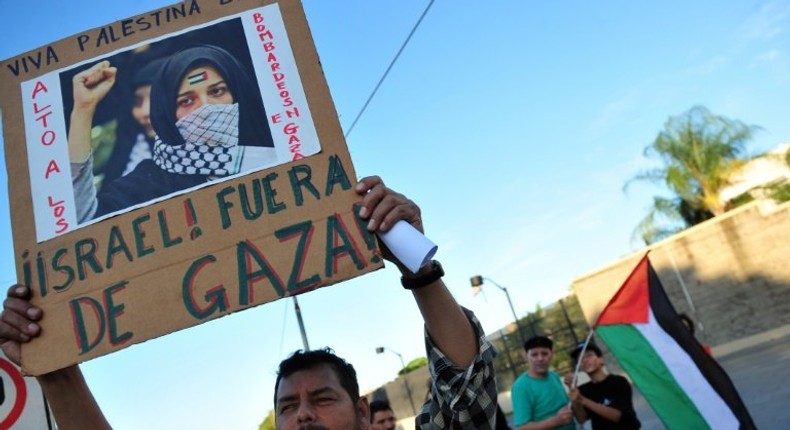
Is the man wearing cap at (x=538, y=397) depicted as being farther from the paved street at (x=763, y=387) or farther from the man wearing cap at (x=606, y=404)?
the paved street at (x=763, y=387)

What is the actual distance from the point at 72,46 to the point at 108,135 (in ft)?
1.16

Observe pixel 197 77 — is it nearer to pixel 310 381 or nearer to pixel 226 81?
pixel 226 81

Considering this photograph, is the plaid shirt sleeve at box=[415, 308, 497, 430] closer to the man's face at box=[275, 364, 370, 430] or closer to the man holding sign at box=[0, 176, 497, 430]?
the man holding sign at box=[0, 176, 497, 430]

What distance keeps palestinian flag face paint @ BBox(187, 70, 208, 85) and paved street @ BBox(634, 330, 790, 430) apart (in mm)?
7902

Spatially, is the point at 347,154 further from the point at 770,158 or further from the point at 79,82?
the point at 770,158

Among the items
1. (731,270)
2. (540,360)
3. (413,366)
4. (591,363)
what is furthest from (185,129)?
(413,366)

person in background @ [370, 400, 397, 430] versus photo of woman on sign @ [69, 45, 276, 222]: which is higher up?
photo of woman on sign @ [69, 45, 276, 222]

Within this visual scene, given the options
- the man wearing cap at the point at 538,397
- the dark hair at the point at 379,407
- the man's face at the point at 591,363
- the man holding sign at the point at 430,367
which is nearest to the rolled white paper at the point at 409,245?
the man holding sign at the point at 430,367

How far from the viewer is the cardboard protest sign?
5.07ft

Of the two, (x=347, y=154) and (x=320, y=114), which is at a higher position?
(x=320, y=114)

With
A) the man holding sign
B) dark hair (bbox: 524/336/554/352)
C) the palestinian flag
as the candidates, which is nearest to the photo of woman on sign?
the man holding sign

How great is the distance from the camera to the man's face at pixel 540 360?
448cm

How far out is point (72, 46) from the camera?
1883 millimetres

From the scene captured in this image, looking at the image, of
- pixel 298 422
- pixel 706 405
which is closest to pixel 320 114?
pixel 298 422
